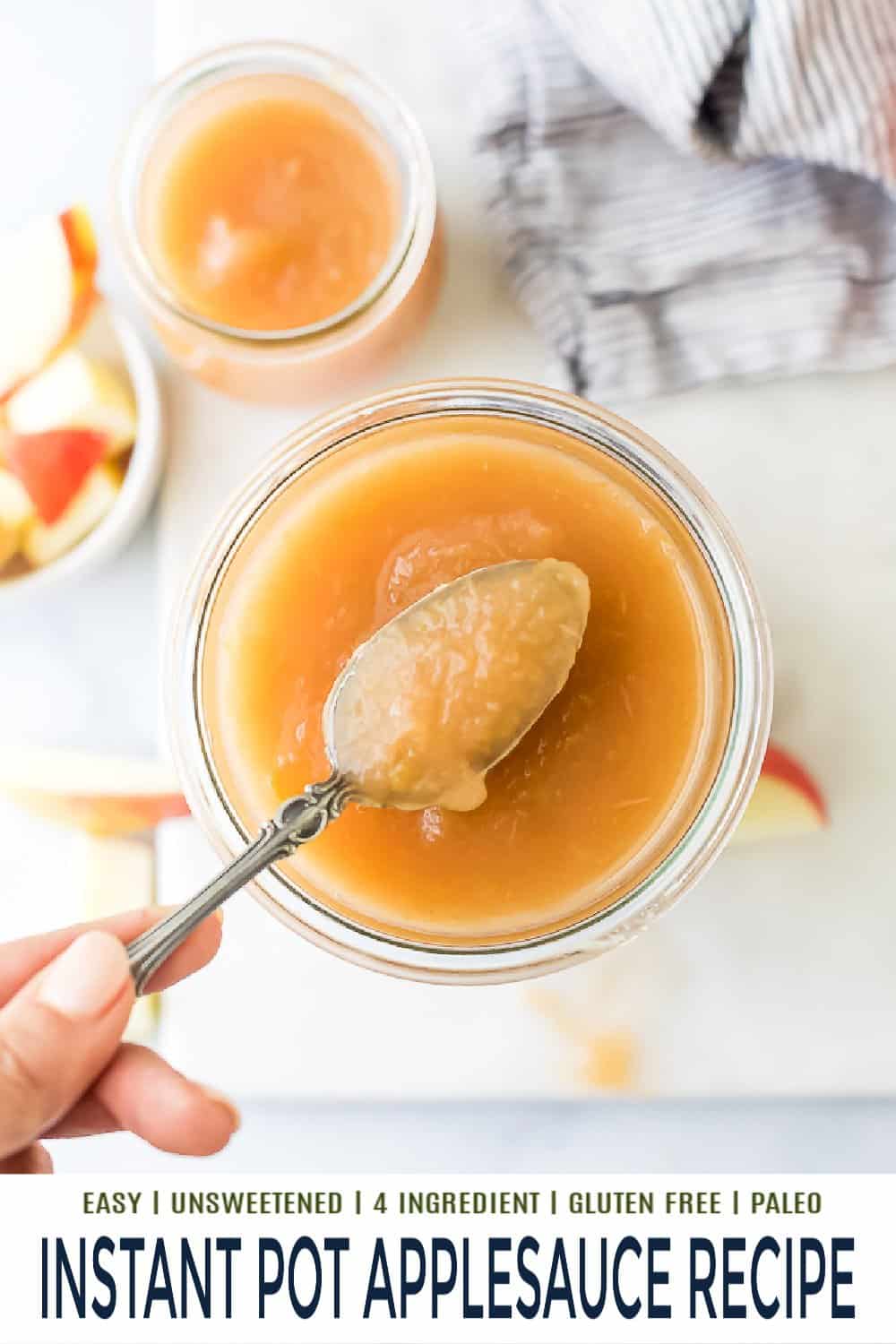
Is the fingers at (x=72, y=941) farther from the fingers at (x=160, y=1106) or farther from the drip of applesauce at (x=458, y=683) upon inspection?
the drip of applesauce at (x=458, y=683)

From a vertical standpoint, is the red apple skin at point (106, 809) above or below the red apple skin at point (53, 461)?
below

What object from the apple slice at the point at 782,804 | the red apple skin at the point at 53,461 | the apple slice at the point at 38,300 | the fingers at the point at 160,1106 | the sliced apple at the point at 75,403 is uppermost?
the apple slice at the point at 38,300

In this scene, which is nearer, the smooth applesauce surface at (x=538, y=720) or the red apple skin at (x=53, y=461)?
the smooth applesauce surface at (x=538, y=720)

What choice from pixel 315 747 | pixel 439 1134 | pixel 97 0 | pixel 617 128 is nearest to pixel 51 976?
pixel 315 747

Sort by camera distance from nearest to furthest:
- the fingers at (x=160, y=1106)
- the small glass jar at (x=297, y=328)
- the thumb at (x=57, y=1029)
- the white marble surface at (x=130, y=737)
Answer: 1. the thumb at (x=57, y=1029)
2. the fingers at (x=160, y=1106)
3. the small glass jar at (x=297, y=328)
4. the white marble surface at (x=130, y=737)

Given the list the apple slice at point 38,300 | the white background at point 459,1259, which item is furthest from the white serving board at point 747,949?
the apple slice at point 38,300

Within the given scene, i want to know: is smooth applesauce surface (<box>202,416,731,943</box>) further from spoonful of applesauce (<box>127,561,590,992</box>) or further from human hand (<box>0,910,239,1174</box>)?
human hand (<box>0,910,239,1174</box>)

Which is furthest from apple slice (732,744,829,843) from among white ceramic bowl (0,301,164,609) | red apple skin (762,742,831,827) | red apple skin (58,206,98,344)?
red apple skin (58,206,98,344)

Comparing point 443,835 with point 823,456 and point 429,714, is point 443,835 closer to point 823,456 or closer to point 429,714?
point 429,714
